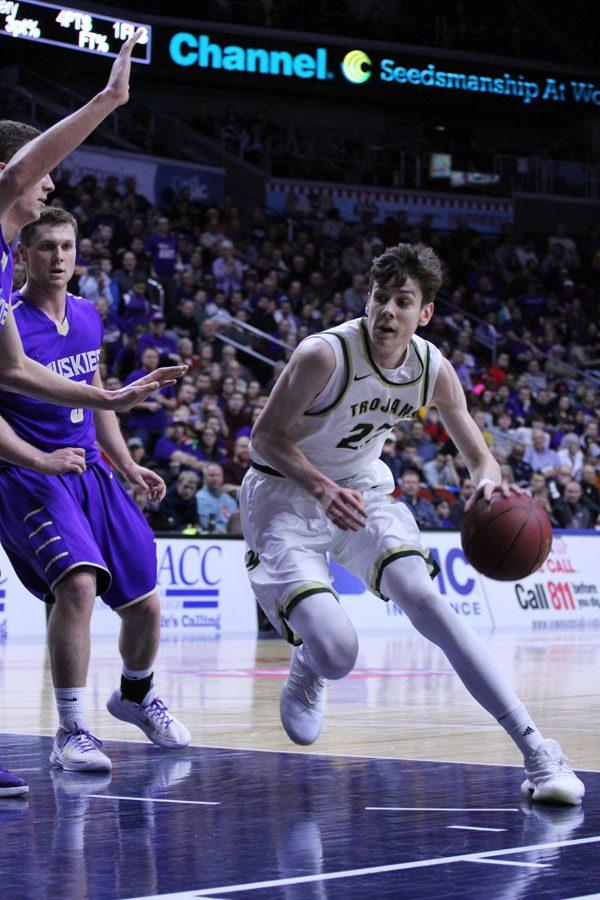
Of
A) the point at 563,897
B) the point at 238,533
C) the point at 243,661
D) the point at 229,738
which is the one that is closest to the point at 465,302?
the point at 238,533

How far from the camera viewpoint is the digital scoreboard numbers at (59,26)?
66.5 ft

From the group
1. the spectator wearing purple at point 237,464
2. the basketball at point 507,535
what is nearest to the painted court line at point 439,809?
the basketball at point 507,535

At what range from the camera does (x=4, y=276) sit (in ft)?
14.7

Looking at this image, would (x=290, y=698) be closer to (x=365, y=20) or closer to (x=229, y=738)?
(x=229, y=738)

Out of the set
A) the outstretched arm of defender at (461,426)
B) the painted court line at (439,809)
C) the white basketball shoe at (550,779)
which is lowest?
the painted court line at (439,809)

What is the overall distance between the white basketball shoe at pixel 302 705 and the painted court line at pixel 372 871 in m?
1.94

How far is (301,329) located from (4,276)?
15754 mm

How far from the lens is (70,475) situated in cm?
575

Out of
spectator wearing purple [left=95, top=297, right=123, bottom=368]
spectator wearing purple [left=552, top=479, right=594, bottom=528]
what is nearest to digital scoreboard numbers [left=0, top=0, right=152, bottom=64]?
spectator wearing purple [left=95, top=297, right=123, bottom=368]

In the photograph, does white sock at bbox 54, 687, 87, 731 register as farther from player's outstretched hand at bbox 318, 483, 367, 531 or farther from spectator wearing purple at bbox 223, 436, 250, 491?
spectator wearing purple at bbox 223, 436, 250, 491

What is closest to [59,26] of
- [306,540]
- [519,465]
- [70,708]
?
[519,465]

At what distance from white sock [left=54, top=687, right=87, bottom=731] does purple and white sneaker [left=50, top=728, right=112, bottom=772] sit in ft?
0.08

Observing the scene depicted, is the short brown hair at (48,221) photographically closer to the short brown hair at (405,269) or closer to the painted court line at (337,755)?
the short brown hair at (405,269)

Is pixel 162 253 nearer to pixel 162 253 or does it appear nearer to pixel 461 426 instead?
pixel 162 253
